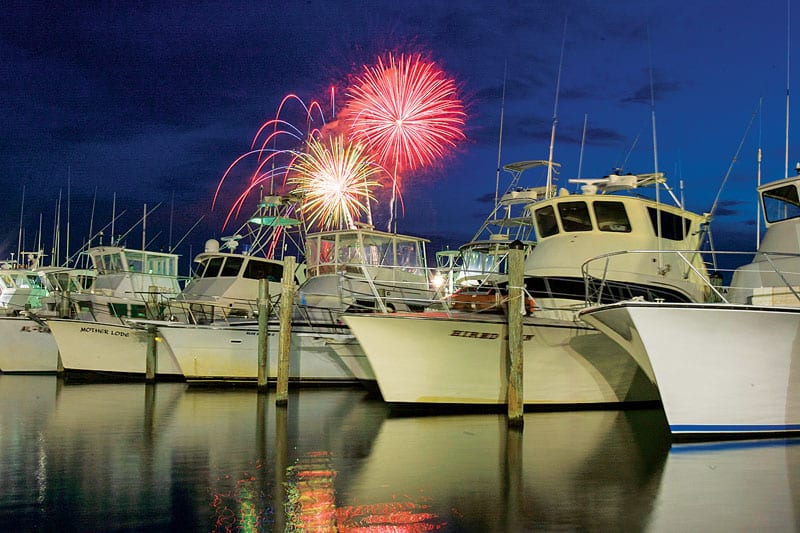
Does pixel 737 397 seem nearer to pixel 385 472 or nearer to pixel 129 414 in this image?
pixel 385 472

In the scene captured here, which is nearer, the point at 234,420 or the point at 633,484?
the point at 633,484

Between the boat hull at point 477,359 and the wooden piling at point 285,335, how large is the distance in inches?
90.8

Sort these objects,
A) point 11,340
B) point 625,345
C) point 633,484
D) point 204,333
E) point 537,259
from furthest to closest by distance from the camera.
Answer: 1. point 11,340
2. point 204,333
3. point 537,259
4. point 625,345
5. point 633,484

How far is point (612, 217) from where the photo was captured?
1459 cm

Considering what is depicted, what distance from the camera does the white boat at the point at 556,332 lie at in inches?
520

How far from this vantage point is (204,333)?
18953mm

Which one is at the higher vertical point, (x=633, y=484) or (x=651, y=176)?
(x=651, y=176)

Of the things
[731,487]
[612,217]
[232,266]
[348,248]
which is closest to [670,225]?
[612,217]

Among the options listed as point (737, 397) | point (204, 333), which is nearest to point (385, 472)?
point (737, 397)

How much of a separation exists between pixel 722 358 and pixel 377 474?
17.2 ft

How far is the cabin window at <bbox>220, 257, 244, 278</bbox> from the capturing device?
2217 centimetres

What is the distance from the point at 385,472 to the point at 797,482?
15.3 ft

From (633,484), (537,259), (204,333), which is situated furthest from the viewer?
(204,333)

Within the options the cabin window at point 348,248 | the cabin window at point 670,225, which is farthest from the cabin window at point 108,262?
the cabin window at point 670,225
